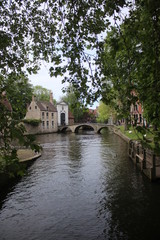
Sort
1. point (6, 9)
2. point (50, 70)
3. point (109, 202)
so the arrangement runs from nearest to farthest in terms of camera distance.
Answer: point (50, 70), point (6, 9), point (109, 202)

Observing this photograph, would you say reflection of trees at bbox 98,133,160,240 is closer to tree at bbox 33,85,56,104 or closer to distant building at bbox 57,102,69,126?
distant building at bbox 57,102,69,126

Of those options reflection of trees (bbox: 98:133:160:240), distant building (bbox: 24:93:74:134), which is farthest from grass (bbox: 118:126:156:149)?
distant building (bbox: 24:93:74:134)

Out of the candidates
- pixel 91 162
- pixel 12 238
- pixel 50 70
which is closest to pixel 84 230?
pixel 12 238

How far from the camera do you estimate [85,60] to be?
449cm

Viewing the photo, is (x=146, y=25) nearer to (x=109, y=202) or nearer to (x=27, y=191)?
(x=109, y=202)

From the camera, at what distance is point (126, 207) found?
7988mm

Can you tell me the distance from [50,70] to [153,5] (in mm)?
2318

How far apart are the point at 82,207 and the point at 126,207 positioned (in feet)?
5.81

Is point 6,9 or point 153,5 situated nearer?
point 153,5

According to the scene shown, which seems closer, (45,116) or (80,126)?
(45,116)

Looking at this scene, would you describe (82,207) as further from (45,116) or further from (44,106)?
(44,106)

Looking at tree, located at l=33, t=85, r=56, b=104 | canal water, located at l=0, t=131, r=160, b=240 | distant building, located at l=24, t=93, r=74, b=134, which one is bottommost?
canal water, located at l=0, t=131, r=160, b=240

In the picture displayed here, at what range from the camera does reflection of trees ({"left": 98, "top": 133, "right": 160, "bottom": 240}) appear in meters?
6.50

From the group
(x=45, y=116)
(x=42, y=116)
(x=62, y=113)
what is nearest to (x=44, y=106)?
(x=45, y=116)
